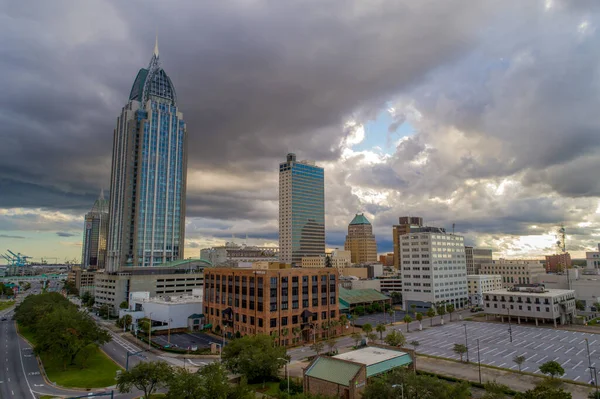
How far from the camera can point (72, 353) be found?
79.1 m

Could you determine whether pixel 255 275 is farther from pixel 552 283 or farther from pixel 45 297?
pixel 552 283

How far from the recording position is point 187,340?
10588 centimetres

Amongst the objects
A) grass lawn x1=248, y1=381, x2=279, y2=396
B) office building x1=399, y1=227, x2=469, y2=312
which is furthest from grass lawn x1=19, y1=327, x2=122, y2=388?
office building x1=399, y1=227, x2=469, y2=312

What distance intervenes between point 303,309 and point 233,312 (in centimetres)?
2046

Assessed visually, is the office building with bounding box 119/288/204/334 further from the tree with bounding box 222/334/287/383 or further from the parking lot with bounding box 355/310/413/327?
the parking lot with bounding box 355/310/413/327

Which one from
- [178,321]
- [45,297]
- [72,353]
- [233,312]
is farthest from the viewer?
[45,297]

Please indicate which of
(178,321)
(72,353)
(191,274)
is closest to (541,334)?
(178,321)

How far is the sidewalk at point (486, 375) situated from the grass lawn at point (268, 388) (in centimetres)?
3005

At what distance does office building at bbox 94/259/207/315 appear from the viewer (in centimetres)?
17038

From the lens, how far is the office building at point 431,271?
543 feet

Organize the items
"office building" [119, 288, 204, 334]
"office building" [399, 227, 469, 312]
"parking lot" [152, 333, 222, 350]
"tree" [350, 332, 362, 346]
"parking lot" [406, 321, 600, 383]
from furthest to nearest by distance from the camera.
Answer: "office building" [399, 227, 469, 312] → "office building" [119, 288, 204, 334] → "parking lot" [152, 333, 222, 350] → "tree" [350, 332, 362, 346] → "parking lot" [406, 321, 600, 383]

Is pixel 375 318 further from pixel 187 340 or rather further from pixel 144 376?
pixel 144 376

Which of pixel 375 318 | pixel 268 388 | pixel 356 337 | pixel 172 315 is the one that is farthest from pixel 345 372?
pixel 375 318

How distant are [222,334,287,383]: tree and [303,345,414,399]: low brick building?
34.9 feet
